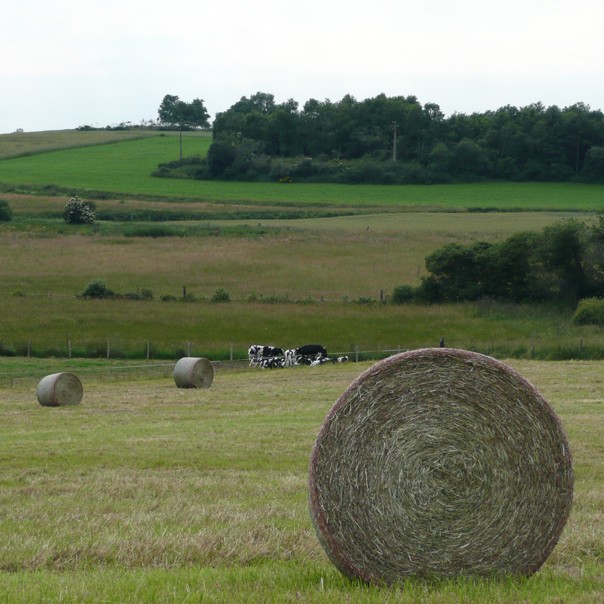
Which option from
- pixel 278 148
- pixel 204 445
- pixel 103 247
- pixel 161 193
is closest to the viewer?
pixel 204 445

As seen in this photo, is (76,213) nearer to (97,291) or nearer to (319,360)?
(97,291)

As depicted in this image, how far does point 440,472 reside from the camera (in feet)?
24.3

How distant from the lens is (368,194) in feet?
349

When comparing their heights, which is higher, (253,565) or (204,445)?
(253,565)

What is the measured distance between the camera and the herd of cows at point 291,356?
116ft

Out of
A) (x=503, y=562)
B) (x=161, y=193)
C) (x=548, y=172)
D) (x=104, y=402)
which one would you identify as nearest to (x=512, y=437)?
(x=503, y=562)

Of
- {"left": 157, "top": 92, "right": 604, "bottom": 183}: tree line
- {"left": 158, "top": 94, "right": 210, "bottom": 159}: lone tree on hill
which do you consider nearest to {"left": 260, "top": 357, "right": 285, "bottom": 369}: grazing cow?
{"left": 157, "top": 92, "right": 604, "bottom": 183}: tree line

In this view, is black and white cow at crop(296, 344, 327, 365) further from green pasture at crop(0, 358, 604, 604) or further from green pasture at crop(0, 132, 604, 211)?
green pasture at crop(0, 132, 604, 211)

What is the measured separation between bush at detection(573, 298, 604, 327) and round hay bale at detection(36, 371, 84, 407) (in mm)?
24710

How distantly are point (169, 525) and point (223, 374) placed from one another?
907 inches

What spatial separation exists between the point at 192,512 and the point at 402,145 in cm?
11514

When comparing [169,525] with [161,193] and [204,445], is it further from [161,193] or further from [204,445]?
[161,193]

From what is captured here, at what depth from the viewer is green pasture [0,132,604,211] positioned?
9775 cm

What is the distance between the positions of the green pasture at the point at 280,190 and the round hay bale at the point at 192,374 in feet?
212
